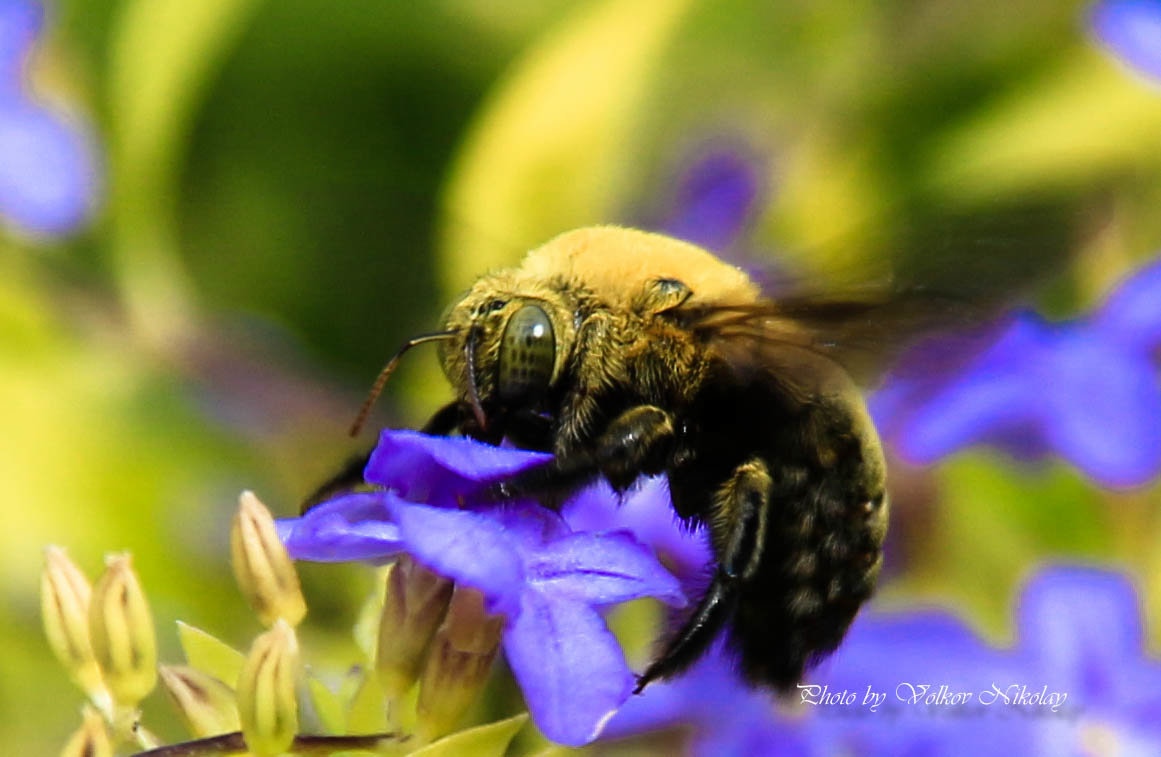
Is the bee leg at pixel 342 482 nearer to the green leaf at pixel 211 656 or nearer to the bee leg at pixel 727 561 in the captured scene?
the green leaf at pixel 211 656

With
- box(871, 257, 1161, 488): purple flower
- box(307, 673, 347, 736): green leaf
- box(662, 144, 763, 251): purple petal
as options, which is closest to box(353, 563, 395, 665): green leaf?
box(307, 673, 347, 736): green leaf

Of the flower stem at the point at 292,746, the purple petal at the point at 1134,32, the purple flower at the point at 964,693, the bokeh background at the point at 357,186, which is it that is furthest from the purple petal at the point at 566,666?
the purple petal at the point at 1134,32

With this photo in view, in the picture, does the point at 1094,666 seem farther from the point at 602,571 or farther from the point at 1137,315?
the point at 602,571

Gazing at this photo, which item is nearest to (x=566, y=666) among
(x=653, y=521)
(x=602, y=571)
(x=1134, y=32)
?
(x=602, y=571)

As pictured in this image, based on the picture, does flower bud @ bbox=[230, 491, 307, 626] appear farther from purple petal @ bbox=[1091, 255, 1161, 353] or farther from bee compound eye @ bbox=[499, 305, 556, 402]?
purple petal @ bbox=[1091, 255, 1161, 353]

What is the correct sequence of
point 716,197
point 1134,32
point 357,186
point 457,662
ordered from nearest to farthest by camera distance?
point 457,662 < point 1134,32 < point 716,197 < point 357,186

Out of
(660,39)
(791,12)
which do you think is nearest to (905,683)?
(660,39)

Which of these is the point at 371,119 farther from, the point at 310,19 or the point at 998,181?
the point at 998,181

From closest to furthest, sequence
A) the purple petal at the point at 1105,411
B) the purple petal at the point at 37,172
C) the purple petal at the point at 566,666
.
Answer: the purple petal at the point at 566,666, the purple petal at the point at 1105,411, the purple petal at the point at 37,172
